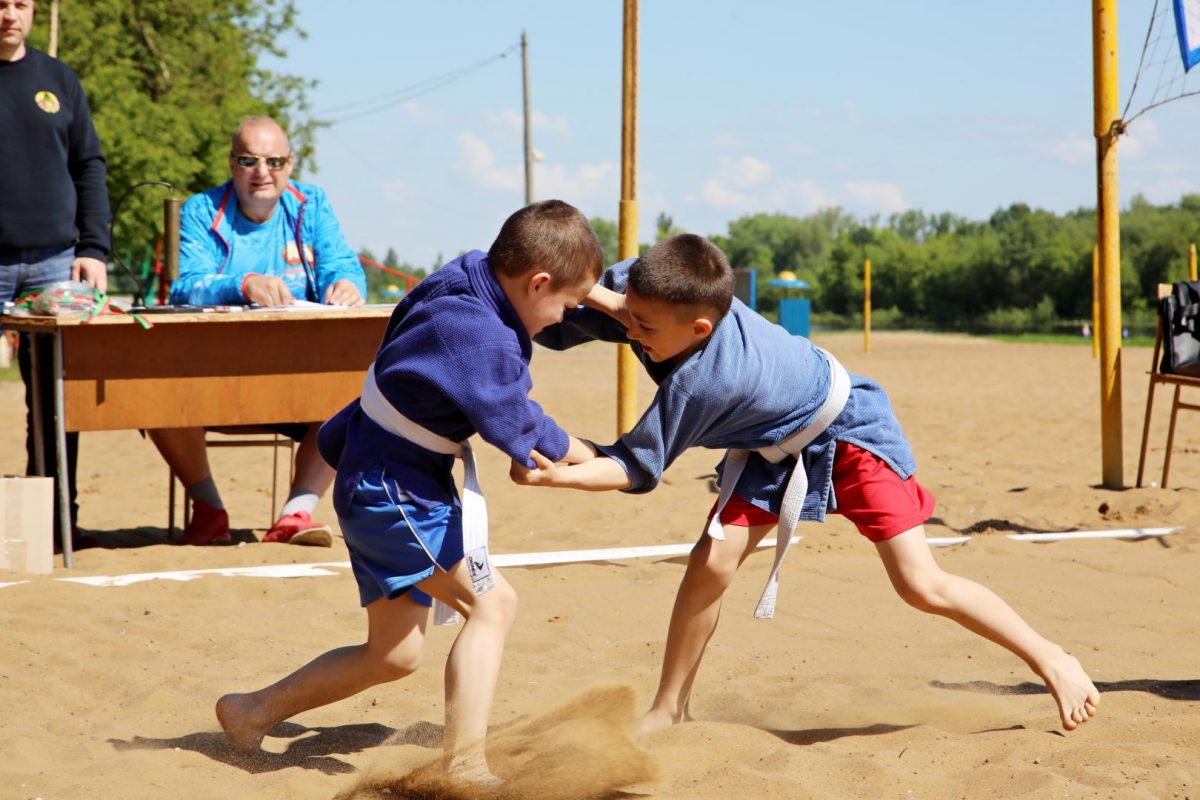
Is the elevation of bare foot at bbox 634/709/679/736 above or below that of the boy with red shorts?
below

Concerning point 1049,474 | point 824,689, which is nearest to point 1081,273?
point 1049,474

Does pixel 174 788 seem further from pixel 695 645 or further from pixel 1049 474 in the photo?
pixel 1049 474

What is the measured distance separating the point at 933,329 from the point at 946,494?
35.2 m

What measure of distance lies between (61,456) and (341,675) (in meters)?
2.77

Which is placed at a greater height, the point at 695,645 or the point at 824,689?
the point at 695,645

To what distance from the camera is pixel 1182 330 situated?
23.5ft

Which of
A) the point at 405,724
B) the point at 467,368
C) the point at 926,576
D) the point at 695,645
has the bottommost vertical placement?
the point at 405,724

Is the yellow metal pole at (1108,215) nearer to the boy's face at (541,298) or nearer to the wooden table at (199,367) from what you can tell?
the wooden table at (199,367)

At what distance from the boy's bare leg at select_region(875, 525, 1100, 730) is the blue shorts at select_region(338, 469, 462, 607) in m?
1.17

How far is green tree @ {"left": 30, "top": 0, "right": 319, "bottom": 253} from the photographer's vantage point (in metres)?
23.2

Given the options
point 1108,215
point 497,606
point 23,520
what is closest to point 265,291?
point 23,520

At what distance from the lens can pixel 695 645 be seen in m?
3.33

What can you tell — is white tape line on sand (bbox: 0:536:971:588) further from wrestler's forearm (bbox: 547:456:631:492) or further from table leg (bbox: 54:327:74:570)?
wrestler's forearm (bbox: 547:456:631:492)

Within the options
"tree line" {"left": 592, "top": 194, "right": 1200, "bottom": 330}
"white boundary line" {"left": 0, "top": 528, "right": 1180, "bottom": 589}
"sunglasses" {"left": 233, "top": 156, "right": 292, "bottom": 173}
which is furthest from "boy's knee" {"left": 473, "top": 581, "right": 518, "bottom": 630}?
"tree line" {"left": 592, "top": 194, "right": 1200, "bottom": 330}
